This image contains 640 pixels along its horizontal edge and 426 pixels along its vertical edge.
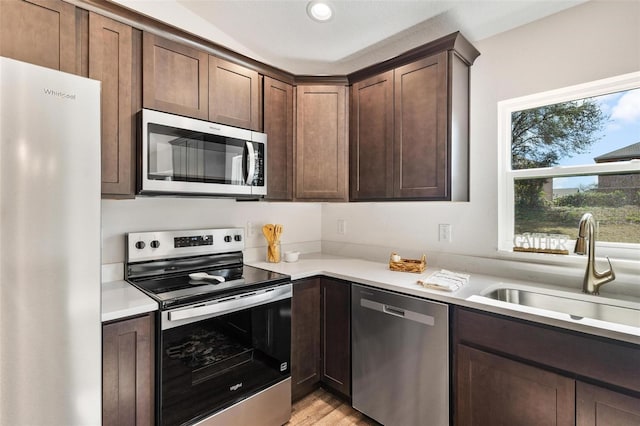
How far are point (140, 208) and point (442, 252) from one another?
80.5 inches

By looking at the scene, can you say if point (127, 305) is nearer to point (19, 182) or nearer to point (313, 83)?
point (19, 182)

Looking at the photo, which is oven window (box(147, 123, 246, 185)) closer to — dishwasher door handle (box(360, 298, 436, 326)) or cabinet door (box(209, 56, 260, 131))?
cabinet door (box(209, 56, 260, 131))

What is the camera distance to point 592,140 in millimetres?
1715

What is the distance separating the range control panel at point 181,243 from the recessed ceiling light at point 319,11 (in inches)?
61.5

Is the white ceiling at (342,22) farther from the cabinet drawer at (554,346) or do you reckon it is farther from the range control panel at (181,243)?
the cabinet drawer at (554,346)

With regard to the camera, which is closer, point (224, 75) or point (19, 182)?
point (19, 182)

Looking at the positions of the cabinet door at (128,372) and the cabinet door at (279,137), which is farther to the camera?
the cabinet door at (279,137)

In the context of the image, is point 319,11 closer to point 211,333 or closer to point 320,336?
point 211,333

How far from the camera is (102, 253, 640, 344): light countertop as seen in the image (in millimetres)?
1168

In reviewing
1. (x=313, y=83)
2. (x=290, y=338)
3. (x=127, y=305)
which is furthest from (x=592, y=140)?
(x=127, y=305)

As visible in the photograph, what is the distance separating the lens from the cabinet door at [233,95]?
1883 millimetres

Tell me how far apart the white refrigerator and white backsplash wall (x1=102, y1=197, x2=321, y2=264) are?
0.73 meters

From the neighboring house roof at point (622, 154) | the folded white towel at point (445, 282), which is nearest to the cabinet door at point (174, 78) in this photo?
the folded white towel at point (445, 282)

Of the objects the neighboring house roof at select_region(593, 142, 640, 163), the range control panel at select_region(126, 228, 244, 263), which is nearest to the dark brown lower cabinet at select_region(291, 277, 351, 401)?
the range control panel at select_region(126, 228, 244, 263)
